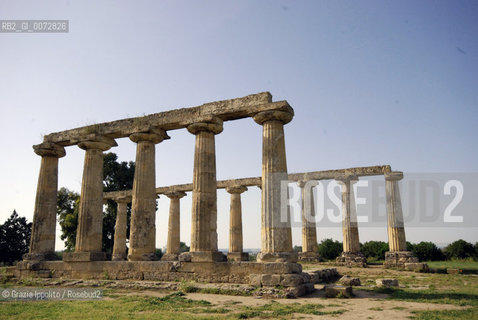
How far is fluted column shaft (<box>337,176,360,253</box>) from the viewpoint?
29.9 m

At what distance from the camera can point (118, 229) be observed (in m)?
32.5

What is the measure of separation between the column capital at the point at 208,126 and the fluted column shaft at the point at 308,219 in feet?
55.8

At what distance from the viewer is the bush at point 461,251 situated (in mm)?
42656

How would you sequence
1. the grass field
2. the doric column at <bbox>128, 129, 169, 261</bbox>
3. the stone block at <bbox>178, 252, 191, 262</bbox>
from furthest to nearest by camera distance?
1. the doric column at <bbox>128, 129, 169, 261</bbox>
2. the stone block at <bbox>178, 252, 191, 262</bbox>
3. the grass field

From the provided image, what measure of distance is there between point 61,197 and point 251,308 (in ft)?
123

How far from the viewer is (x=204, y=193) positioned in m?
16.7

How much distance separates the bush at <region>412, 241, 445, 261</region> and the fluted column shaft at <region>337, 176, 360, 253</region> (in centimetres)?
1668

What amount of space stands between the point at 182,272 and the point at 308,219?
19.3 meters

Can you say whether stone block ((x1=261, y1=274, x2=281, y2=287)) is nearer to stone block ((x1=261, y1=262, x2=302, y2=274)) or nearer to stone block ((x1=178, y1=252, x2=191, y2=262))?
stone block ((x1=261, y1=262, x2=302, y2=274))

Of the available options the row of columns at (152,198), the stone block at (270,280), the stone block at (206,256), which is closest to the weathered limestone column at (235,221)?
the row of columns at (152,198)

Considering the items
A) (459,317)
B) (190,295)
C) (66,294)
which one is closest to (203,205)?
(190,295)

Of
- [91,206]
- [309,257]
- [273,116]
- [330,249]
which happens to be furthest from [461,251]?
[91,206]

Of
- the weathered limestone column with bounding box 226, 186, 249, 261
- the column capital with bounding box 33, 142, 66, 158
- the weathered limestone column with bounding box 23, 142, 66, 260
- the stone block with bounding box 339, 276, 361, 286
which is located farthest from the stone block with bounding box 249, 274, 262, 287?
the weathered limestone column with bounding box 226, 186, 249, 261

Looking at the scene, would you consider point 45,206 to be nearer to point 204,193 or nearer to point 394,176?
point 204,193
